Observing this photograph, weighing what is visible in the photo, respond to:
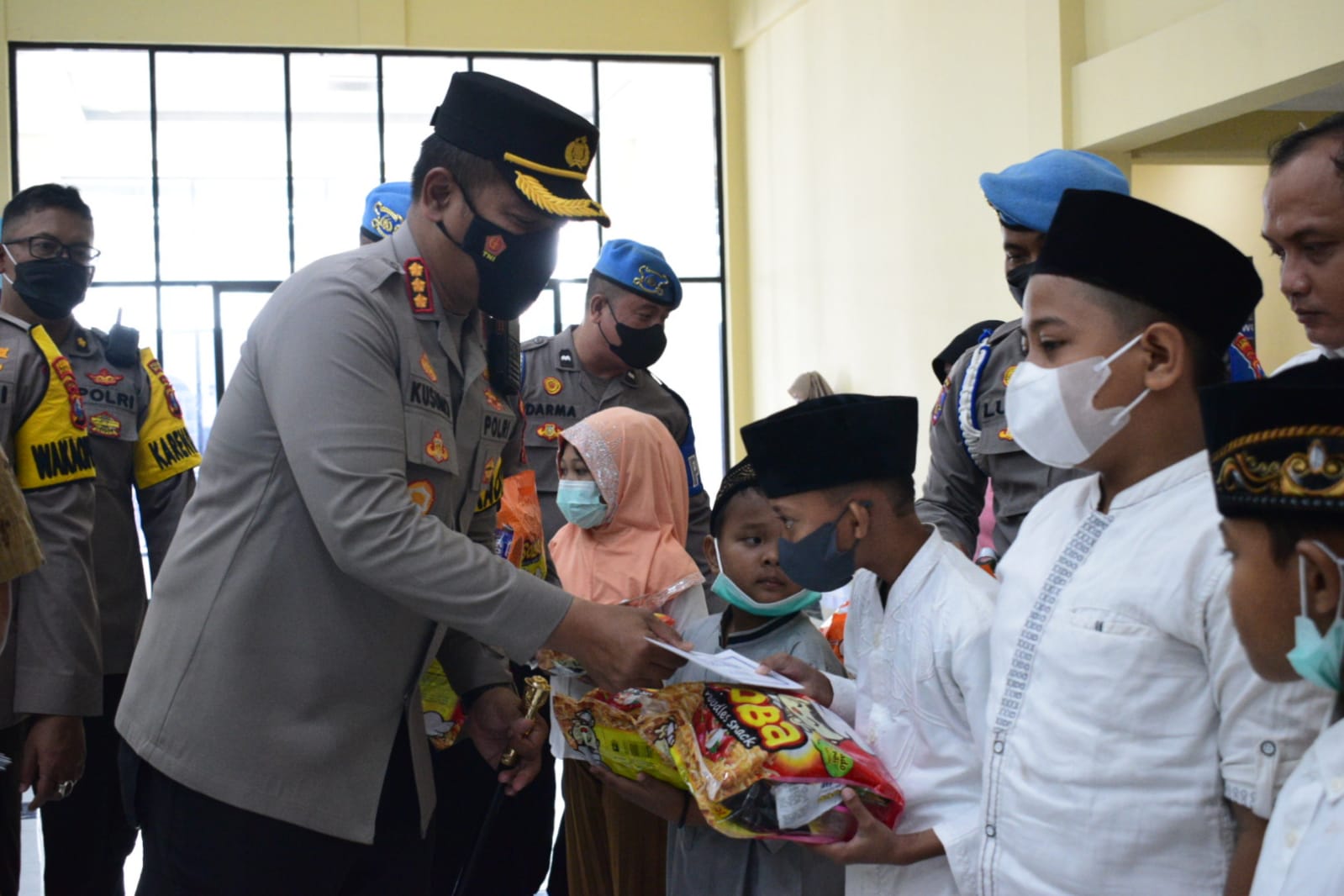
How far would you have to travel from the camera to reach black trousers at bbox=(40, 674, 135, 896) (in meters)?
3.22

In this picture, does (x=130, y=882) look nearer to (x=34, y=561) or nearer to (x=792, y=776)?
(x=34, y=561)

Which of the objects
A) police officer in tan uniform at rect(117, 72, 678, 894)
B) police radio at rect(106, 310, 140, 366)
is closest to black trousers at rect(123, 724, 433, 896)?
police officer in tan uniform at rect(117, 72, 678, 894)

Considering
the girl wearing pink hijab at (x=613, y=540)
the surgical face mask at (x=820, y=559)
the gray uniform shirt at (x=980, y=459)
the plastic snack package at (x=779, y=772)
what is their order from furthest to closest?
1. the girl wearing pink hijab at (x=613, y=540)
2. the gray uniform shirt at (x=980, y=459)
3. the surgical face mask at (x=820, y=559)
4. the plastic snack package at (x=779, y=772)

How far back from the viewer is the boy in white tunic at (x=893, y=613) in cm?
185

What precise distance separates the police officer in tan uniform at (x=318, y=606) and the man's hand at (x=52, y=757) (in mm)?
920

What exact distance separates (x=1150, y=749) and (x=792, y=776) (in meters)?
0.51

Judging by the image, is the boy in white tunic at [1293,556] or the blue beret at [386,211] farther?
the blue beret at [386,211]

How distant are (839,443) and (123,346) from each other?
234 cm

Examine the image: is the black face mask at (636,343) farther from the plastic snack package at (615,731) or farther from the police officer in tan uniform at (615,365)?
the plastic snack package at (615,731)

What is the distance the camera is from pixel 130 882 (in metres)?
4.56

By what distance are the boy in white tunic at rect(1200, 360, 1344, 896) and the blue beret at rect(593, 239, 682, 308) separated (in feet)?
9.48

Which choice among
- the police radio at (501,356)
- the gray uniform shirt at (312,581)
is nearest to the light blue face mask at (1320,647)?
the gray uniform shirt at (312,581)

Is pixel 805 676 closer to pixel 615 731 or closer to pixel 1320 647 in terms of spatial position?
pixel 615 731

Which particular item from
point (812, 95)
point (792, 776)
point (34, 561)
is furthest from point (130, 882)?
point (812, 95)
